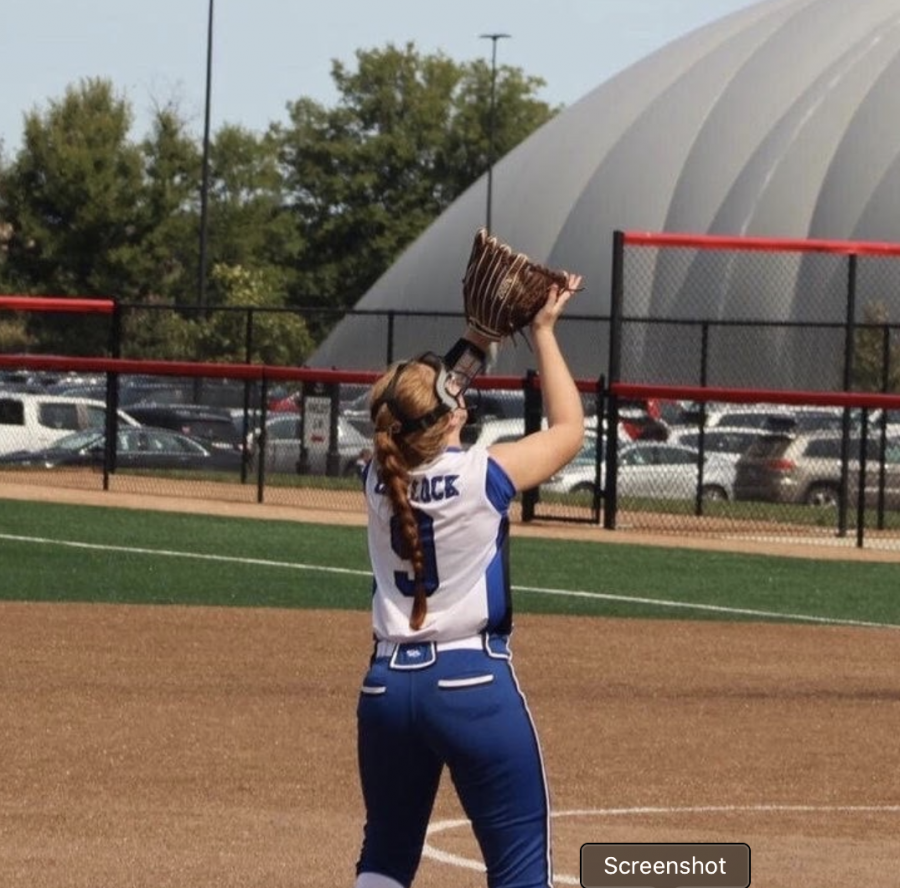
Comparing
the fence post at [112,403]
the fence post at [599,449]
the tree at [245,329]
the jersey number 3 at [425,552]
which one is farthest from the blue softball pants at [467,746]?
the tree at [245,329]

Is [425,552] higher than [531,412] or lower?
lower

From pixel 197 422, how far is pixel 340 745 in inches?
863

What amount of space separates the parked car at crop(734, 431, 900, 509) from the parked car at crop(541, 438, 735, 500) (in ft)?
0.94

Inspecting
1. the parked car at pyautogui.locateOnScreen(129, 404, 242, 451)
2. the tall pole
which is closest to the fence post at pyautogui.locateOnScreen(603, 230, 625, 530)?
the parked car at pyautogui.locateOnScreen(129, 404, 242, 451)

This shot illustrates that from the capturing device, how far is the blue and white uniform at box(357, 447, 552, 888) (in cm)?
527

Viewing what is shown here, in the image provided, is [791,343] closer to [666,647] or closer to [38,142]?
[38,142]

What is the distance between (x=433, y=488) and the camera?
5.35m

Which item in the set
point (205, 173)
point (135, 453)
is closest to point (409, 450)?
point (135, 453)

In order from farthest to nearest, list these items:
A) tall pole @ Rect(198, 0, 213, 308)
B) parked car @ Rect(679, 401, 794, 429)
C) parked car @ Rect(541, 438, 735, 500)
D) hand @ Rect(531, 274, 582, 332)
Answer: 1. tall pole @ Rect(198, 0, 213, 308)
2. parked car @ Rect(679, 401, 794, 429)
3. parked car @ Rect(541, 438, 735, 500)
4. hand @ Rect(531, 274, 582, 332)

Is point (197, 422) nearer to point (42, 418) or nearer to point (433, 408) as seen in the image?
point (42, 418)

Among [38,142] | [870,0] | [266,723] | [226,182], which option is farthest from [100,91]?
[266,723]

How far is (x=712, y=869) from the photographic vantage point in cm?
601

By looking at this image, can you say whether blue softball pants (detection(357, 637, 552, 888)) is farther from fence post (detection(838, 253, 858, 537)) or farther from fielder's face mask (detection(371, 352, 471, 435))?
fence post (detection(838, 253, 858, 537))

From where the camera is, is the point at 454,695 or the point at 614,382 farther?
the point at 614,382
